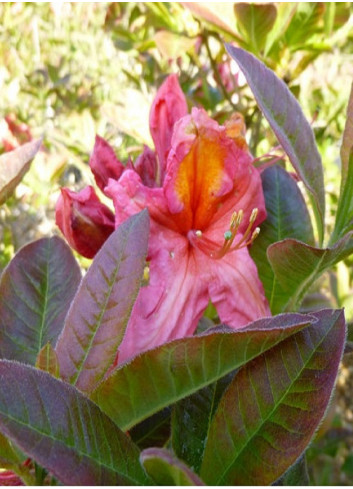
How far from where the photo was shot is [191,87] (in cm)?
176

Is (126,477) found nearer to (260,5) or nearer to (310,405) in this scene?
(310,405)

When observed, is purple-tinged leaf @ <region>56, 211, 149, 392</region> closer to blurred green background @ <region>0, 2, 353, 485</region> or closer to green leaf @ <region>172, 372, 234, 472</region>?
green leaf @ <region>172, 372, 234, 472</region>

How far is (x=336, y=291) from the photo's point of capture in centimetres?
148

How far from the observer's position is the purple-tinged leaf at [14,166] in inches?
28.2

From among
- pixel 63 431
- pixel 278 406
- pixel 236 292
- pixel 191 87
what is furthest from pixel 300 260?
pixel 191 87

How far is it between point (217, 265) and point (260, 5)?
0.49 m

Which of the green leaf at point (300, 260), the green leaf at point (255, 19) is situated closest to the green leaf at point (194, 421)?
the green leaf at point (300, 260)

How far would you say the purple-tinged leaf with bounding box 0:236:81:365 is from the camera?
63 centimetres

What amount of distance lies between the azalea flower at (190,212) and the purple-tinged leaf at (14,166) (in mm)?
87

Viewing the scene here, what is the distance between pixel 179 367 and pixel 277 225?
0.31 metres

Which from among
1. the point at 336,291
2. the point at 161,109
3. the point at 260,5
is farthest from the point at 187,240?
the point at 336,291

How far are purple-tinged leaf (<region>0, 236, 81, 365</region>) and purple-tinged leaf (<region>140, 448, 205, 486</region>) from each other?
233mm

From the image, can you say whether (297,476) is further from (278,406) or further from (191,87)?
(191,87)

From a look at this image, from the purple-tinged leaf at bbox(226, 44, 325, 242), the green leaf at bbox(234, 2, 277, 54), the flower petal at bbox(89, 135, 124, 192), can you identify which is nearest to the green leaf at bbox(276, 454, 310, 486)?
the purple-tinged leaf at bbox(226, 44, 325, 242)
